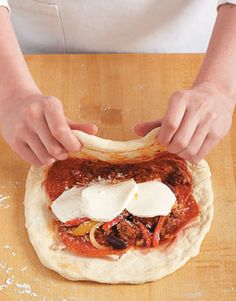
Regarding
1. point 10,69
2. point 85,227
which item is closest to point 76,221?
point 85,227

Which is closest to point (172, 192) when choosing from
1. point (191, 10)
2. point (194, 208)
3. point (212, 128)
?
point (194, 208)

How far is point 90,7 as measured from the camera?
262 centimetres

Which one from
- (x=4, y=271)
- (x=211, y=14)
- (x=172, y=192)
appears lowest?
(x=4, y=271)

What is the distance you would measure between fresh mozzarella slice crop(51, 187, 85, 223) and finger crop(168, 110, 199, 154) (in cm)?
37

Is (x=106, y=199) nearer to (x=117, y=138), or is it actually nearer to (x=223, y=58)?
(x=117, y=138)

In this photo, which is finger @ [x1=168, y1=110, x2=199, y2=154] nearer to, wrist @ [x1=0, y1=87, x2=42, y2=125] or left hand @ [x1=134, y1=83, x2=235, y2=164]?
left hand @ [x1=134, y1=83, x2=235, y2=164]

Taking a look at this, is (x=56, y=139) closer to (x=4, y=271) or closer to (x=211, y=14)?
(x=4, y=271)

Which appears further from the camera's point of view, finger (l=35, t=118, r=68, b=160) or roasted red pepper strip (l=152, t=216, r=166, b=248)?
roasted red pepper strip (l=152, t=216, r=166, b=248)

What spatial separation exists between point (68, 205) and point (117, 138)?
393 mm

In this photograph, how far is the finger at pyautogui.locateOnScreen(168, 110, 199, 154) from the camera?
6.91ft

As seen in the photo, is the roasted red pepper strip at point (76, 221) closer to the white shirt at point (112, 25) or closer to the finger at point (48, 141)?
the finger at point (48, 141)

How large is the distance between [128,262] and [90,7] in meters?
0.99

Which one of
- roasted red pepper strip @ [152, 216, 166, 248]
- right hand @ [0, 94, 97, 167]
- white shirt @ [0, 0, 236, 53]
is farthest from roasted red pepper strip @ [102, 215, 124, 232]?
white shirt @ [0, 0, 236, 53]

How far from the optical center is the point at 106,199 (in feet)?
7.41
